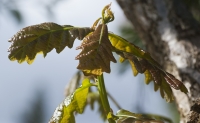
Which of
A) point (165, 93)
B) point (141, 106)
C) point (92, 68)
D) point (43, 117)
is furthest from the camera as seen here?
point (43, 117)

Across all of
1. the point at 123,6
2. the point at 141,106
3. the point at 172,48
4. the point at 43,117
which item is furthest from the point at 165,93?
the point at 43,117

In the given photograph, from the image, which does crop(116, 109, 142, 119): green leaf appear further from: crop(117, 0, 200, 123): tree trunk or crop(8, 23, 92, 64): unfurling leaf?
crop(117, 0, 200, 123): tree trunk

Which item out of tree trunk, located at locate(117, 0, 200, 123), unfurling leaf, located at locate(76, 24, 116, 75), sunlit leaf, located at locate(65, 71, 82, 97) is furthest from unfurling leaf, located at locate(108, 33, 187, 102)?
sunlit leaf, located at locate(65, 71, 82, 97)

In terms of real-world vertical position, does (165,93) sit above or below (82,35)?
below

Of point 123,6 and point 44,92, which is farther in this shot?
point 44,92

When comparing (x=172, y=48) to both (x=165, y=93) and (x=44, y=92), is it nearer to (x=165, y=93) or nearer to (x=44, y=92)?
(x=165, y=93)

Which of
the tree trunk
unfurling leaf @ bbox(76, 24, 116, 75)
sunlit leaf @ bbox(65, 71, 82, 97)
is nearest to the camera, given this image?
unfurling leaf @ bbox(76, 24, 116, 75)
